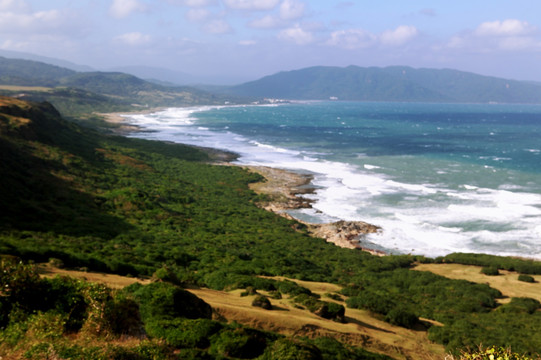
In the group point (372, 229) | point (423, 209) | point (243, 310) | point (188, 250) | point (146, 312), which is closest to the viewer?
point (146, 312)

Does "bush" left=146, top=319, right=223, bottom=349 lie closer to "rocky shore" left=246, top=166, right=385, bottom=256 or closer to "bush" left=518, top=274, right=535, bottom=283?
"bush" left=518, top=274, right=535, bottom=283

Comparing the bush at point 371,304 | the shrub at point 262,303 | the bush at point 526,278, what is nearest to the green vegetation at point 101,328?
the shrub at point 262,303

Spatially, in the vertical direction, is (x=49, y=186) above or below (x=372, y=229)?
above

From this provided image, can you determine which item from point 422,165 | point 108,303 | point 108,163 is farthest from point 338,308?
point 422,165

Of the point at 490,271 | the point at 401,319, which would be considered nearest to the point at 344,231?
the point at 490,271

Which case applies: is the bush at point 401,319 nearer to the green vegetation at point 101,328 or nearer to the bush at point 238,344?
the green vegetation at point 101,328

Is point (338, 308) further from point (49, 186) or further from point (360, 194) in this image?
point (360, 194)

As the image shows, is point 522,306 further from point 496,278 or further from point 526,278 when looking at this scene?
point 526,278
